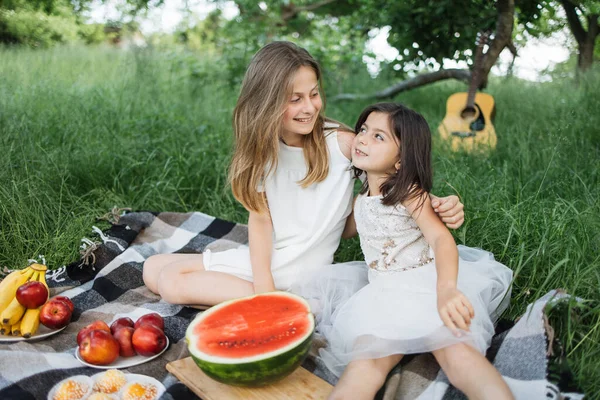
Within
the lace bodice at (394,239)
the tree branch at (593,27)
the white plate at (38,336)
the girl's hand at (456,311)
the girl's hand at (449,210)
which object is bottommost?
the white plate at (38,336)

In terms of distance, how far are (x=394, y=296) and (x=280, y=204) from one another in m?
0.88

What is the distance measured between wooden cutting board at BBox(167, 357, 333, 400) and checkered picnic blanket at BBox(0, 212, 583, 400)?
57 millimetres

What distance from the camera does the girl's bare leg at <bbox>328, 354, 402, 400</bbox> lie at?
1850mm

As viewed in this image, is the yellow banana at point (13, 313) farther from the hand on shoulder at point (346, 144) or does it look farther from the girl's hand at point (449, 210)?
the girl's hand at point (449, 210)

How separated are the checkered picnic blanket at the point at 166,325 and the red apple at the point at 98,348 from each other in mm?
75

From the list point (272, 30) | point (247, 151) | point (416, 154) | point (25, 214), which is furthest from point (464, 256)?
point (272, 30)

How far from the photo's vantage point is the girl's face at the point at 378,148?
2.23 m

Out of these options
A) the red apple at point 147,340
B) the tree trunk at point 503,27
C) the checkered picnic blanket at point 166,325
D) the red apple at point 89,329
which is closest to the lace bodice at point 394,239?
the checkered picnic blanket at point 166,325

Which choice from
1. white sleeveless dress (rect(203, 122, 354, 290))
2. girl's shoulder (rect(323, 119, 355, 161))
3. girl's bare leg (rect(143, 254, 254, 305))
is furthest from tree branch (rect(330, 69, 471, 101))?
girl's bare leg (rect(143, 254, 254, 305))

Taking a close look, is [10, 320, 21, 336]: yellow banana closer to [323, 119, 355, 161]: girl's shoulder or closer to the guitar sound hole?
[323, 119, 355, 161]: girl's shoulder

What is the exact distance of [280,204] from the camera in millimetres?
2734

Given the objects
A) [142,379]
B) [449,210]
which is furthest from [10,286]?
[449,210]

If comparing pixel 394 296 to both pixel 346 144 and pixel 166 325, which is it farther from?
pixel 166 325

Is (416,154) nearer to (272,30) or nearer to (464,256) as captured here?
(464,256)
